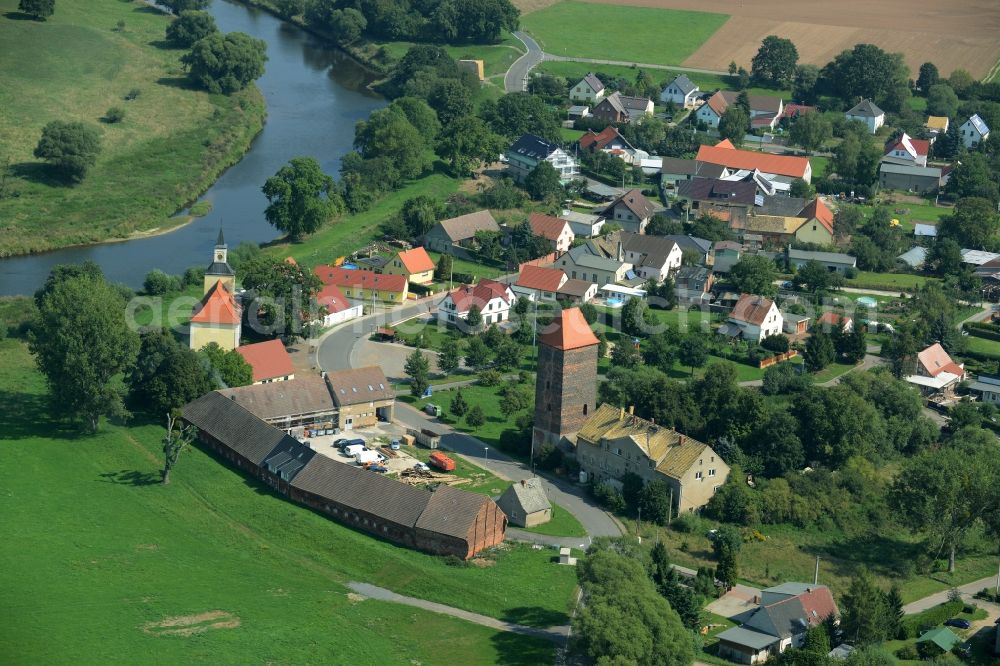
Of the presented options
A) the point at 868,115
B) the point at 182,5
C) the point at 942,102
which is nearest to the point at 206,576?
the point at 868,115

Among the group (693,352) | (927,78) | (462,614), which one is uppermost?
(927,78)

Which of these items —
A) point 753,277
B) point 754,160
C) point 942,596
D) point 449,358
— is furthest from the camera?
point 754,160

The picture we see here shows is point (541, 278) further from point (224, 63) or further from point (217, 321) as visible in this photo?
point (224, 63)

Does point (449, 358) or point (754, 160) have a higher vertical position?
point (754, 160)

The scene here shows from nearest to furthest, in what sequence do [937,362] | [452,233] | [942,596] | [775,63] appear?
[942,596], [937,362], [452,233], [775,63]

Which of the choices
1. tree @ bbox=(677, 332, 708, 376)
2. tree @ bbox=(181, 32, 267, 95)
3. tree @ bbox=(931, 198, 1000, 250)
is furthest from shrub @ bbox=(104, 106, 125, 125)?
tree @ bbox=(931, 198, 1000, 250)

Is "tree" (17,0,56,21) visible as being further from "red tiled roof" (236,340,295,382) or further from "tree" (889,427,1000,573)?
"tree" (889,427,1000,573)

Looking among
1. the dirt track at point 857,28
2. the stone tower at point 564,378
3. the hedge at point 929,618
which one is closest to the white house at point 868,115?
the dirt track at point 857,28
